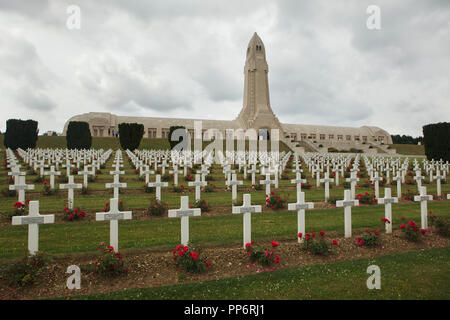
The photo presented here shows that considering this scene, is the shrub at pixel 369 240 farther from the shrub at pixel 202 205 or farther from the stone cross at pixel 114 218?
the stone cross at pixel 114 218

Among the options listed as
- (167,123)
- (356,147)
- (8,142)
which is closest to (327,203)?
(8,142)

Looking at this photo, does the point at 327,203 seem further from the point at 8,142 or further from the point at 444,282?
the point at 8,142

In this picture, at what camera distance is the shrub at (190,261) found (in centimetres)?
394

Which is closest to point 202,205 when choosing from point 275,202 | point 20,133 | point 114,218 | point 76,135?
point 275,202

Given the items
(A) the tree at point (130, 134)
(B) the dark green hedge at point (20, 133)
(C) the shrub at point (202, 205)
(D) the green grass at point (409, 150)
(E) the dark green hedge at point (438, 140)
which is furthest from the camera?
(D) the green grass at point (409, 150)

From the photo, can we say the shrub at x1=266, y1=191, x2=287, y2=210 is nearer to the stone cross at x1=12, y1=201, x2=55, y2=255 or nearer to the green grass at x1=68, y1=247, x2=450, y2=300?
the green grass at x1=68, y1=247, x2=450, y2=300

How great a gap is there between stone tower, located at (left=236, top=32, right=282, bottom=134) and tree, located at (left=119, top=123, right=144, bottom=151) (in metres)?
23.5

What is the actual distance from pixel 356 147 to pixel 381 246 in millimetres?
41376

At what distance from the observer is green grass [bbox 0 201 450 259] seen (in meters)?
4.87

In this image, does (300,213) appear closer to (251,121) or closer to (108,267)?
(108,267)

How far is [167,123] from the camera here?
168ft

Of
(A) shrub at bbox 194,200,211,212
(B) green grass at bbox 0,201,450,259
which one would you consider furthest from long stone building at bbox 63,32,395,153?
(A) shrub at bbox 194,200,211,212

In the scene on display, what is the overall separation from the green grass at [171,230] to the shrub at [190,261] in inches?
34.9

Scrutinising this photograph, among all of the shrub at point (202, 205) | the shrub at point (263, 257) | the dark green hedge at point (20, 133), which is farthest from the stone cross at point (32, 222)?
the dark green hedge at point (20, 133)
